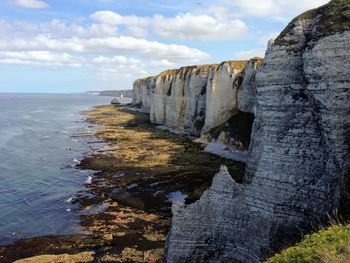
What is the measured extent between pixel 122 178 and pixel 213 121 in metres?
26.5

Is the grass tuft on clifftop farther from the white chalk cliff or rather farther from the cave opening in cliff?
the white chalk cliff

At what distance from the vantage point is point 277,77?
72.2 feet

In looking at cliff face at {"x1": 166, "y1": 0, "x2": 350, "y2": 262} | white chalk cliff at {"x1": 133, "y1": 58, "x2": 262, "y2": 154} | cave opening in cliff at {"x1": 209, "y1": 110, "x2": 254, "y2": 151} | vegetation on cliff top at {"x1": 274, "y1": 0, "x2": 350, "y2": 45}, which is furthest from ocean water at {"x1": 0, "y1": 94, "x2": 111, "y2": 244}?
vegetation on cliff top at {"x1": 274, "y1": 0, "x2": 350, "y2": 45}

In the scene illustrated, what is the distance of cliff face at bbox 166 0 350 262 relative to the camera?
18906mm

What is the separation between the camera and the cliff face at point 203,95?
64969mm

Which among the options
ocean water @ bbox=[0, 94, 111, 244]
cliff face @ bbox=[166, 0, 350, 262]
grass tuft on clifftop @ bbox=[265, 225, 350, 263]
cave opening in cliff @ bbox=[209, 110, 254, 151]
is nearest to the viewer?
grass tuft on clifftop @ bbox=[265, 225, 350, 263]

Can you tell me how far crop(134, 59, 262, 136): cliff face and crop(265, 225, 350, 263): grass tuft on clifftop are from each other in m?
47.8

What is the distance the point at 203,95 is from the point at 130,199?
139 ft

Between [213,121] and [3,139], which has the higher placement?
[213,121]

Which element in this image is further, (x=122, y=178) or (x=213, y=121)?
(x=213, y=121)

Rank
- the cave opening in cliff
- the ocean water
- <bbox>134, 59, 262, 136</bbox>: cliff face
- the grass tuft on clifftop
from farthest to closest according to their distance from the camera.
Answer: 1. <bbox>134, 59, 262, 136</bbox>: cliff face
2. the cave opening in cliff
3. the ocean water
4. the grass tuft on clifftop

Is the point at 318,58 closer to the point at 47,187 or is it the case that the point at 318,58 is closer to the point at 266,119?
the point at 266,119

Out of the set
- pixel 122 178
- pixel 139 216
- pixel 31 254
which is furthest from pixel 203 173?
pixel 31 254

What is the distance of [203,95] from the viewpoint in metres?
79.1
